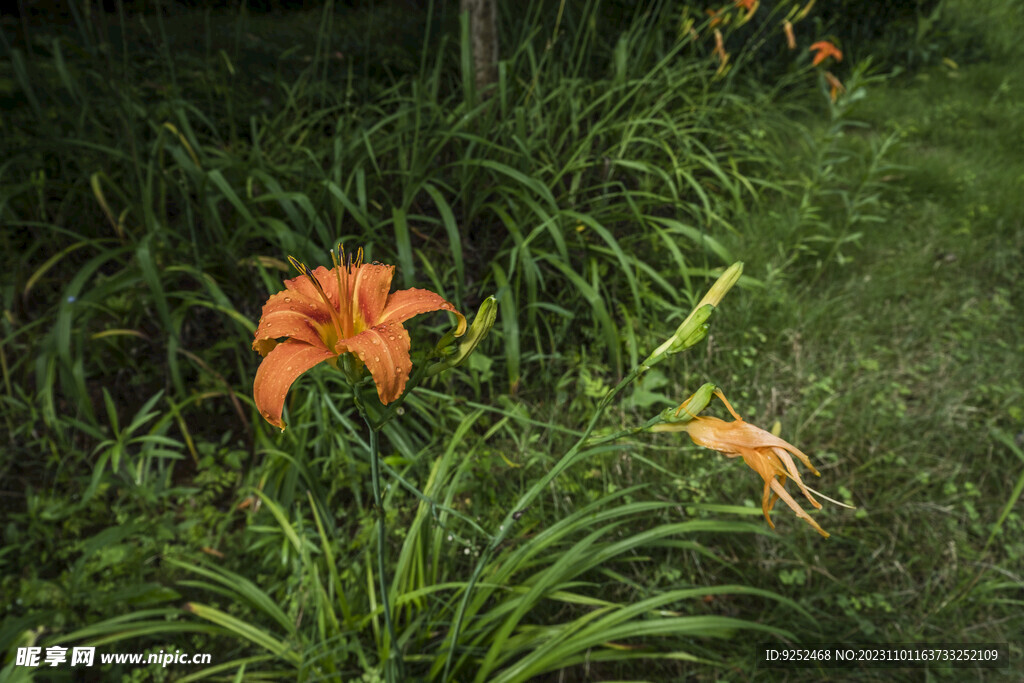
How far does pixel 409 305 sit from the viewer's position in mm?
898

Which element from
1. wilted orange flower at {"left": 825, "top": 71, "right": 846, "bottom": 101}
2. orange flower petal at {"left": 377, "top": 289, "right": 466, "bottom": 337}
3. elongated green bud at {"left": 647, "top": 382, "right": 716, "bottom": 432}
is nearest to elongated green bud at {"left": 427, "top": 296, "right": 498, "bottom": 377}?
orange flower petal at {"left": 377, "top": 289, "right": 466, "bottom": 337}

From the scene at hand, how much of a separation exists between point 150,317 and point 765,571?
2174 millimetres

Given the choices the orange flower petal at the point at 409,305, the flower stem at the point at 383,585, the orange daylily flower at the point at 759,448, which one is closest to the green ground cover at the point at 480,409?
the flower stem at the point at 383,585

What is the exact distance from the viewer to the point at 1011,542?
171cm

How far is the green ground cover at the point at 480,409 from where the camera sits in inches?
57.3

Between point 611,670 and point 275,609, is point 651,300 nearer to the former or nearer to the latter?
point 611,670

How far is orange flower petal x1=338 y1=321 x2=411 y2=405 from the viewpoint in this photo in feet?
2.51

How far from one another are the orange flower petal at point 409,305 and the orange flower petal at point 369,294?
12 millimetres

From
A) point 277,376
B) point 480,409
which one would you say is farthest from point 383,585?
point 480,409

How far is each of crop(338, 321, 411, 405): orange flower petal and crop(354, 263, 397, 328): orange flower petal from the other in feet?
0.32

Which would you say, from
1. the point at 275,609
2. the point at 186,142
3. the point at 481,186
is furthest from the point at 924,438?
the point at 186,142

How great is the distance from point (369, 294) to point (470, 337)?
0.18 metres

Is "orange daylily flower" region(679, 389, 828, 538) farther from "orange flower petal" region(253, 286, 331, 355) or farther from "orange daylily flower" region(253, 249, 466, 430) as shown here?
"orange flower petal" region(253, 286, 331, 355)

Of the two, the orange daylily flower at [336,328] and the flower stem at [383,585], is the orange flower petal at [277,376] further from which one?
the flower stem at [383,585]
